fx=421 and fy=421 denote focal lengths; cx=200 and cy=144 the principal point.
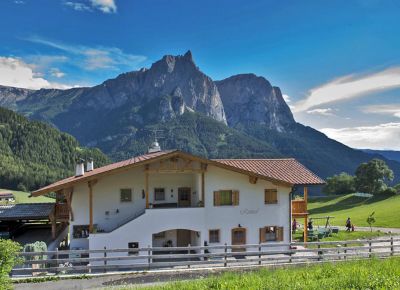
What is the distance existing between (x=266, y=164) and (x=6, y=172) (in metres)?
117

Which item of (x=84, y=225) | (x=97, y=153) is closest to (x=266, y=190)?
(x=84, y=225)

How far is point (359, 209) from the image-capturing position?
203 ft

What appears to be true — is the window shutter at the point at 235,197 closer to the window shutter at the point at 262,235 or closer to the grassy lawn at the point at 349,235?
the window shutter at the point at 262,235

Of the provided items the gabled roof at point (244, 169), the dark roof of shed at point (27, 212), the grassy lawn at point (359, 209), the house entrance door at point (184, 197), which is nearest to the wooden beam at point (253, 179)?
the gabled roof at point (244, 169)

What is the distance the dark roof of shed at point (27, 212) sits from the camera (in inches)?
1012

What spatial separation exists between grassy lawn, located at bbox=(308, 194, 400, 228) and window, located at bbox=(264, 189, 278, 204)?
21877 mm

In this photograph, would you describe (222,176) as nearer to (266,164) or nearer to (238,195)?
(238,195)

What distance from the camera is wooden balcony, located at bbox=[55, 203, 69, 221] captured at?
25.5 meters

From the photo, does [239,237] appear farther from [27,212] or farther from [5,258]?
[5,258]

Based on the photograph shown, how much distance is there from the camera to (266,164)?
2927 cm

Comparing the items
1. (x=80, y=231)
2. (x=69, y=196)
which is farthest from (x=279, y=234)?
(x=69, y=196)

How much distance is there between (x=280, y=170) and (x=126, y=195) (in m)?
10.5

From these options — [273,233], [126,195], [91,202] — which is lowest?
[273,233]

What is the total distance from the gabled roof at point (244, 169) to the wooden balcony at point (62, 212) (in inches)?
57.6
